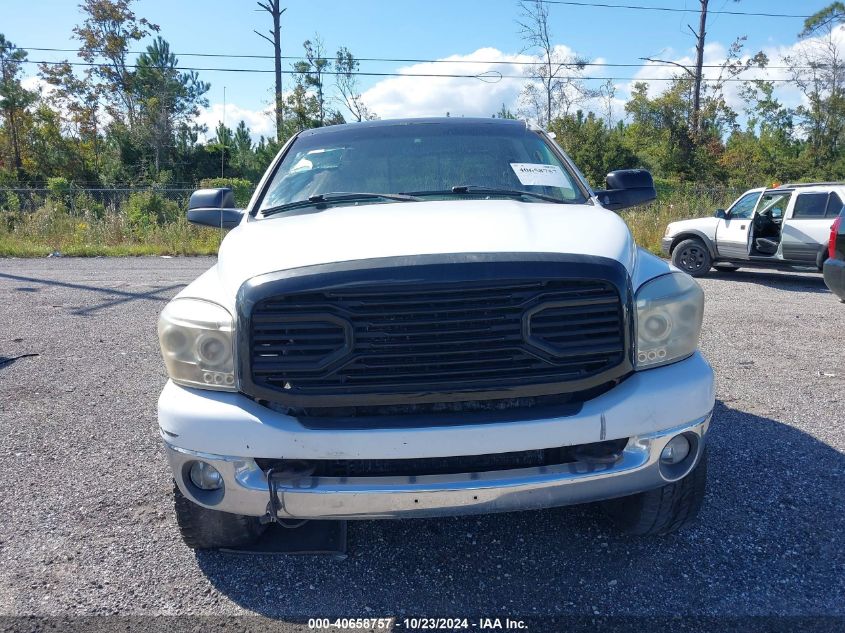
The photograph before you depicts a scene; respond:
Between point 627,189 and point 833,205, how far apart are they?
27.6ft

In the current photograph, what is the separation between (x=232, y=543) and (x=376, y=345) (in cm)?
115

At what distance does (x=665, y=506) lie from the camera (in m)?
2.63

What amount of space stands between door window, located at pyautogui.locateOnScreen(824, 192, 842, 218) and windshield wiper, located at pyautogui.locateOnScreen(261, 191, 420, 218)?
972 centimetres

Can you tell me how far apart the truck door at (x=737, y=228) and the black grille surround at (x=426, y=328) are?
10.3m

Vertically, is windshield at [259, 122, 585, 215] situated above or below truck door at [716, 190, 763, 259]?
above

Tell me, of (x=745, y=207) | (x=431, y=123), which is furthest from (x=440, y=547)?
(x=745, y=207)

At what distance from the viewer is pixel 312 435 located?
2184 mm

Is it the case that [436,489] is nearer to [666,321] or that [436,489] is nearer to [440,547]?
[440,547]

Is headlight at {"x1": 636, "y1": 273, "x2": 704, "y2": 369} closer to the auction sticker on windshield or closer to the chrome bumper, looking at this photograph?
the chrome bumper

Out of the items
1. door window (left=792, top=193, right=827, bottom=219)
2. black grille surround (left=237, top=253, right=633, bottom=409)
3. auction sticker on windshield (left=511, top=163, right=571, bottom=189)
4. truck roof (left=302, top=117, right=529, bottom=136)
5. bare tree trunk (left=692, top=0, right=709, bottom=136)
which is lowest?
black grille surround (left=237, top=253, right=633, bottom=409)

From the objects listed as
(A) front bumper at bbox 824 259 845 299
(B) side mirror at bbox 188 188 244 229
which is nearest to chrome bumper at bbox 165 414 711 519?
(B) side mirror at bbox 188 188 244 229

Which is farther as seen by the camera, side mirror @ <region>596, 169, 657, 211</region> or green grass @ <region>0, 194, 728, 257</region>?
green grass @ <region>0, 194, 728, 257</region>

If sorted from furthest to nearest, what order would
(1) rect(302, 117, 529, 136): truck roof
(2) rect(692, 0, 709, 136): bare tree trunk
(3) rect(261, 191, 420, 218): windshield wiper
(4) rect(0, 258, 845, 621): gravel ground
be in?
(2) rect(692, 0, 709, 136): bare tree trunk, (1) rect(302, 117, 529, 136): truck roof, (3) rect(261, 191, 420, 218): windshield wiper, (4) rect(0, 258, 845, 621): gravel ground

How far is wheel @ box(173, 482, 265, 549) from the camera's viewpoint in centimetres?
261
